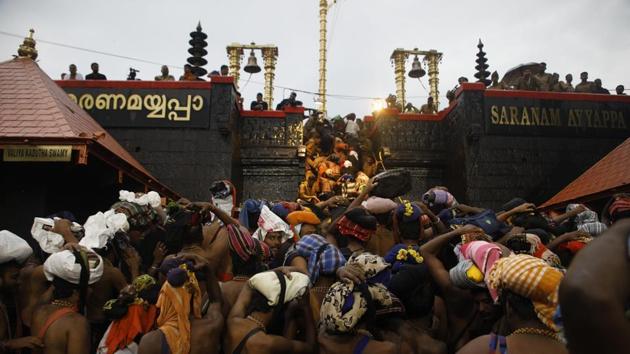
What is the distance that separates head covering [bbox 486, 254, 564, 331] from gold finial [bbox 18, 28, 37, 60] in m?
11.6

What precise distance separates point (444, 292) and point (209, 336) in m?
1.99

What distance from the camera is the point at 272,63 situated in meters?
25.3

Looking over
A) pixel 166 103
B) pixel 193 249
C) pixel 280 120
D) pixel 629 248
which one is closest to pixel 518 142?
pixel 280 120

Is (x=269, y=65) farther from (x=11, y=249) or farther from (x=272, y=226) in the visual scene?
(x=11, y=249)

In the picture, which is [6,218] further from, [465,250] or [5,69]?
[465,250]

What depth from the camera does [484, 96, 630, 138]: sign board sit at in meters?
12.8

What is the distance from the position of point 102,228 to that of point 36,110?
15.7 ft

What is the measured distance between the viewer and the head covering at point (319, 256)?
13.3 ft

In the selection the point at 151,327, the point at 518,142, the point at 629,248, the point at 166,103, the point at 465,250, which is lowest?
the point at 151,327

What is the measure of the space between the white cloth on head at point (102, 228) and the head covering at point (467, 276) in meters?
3.82

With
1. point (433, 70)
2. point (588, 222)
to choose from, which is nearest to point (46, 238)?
point (588, 222)

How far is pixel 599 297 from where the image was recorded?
128cm

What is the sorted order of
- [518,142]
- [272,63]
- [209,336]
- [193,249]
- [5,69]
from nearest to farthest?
[209,336], [193,249], [5,69], [518,142], [272,63]

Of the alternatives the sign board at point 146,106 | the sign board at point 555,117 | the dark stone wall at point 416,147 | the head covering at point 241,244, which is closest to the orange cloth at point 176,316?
the head covering at point 241,244
